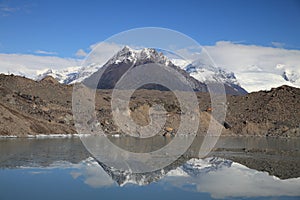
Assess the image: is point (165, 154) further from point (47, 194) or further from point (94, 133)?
point (94, 133)

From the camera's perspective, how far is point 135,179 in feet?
63.4

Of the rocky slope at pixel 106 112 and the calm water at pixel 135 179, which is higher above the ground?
the rocky slope at pixel 106 112

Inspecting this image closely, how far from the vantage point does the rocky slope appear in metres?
45.7

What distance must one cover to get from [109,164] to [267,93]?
63109 mm

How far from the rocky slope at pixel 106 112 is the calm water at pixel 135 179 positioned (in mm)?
17837

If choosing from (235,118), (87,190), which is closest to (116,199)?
(87,190)

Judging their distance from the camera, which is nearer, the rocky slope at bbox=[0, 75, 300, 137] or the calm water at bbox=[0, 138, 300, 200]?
the calm water at bbox=[0, 138, 300, 200]

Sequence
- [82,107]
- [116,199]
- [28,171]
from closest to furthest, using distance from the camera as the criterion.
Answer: [116,199], [28,171], [82,107]

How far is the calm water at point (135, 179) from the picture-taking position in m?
16.2

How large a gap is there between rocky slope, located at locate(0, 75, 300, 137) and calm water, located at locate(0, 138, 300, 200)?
58.5 feet

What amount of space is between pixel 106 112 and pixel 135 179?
38.7 metres

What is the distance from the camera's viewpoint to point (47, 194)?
51.0ft

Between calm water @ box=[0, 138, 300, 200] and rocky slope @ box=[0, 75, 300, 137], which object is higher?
rocky slope @ box=[0, 75, 300, 137]

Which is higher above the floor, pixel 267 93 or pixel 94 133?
pixel 267 93
